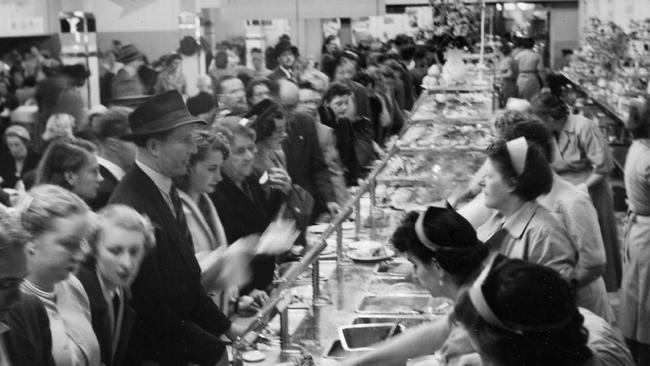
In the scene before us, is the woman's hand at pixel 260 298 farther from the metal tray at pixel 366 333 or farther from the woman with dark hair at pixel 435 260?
the woman with dark hair at pixel 435 260

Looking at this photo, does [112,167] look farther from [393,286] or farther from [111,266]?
[393,286]

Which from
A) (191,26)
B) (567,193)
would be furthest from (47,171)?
(191,26)

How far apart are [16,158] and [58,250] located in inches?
132

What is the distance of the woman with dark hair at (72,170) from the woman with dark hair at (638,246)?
2.50 m

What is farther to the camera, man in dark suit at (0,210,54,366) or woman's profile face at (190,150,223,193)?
woman's profile face at (190,150,223,193)

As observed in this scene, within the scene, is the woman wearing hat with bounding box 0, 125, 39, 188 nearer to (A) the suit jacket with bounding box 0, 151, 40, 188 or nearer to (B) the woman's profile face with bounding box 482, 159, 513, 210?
(A) the suit jacket with bounding box 0, 151, 40, 188

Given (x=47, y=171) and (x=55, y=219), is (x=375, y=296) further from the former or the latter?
(x=55, y=219)

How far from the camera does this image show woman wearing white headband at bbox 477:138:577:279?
3.19m

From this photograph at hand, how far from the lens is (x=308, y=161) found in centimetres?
582

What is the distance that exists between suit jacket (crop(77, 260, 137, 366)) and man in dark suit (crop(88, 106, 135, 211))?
694mm

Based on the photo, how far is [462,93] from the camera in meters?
9.59

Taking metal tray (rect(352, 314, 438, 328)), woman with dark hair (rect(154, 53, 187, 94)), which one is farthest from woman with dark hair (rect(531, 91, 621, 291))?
woman with dark hair (rect(154, 53, 187, 94))

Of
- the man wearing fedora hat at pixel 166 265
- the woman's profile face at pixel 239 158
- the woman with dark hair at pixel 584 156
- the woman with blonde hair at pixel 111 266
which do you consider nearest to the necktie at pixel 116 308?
the woman with blonde hair at pixel 111 266

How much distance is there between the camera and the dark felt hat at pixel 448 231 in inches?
105
